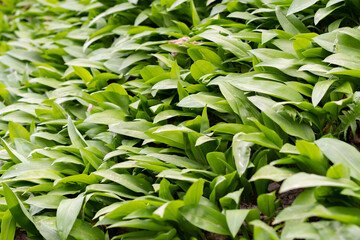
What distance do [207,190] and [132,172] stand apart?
19.1 inches

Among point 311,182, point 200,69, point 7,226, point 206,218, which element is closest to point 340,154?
point 311,182

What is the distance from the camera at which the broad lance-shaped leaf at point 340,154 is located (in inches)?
60.9

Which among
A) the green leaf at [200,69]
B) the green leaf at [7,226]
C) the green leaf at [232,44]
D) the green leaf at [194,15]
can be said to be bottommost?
the green leaf at [7,226]

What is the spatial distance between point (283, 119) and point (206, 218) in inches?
24.3

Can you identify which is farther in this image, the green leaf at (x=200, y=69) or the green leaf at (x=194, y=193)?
the green leaf at (x=200, y=69)

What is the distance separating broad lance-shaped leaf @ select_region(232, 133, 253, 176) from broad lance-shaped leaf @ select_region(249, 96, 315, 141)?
18 centimetres

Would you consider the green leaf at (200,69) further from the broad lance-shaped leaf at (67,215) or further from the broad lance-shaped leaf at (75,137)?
the broad lance-shaped leaf at (67,215)

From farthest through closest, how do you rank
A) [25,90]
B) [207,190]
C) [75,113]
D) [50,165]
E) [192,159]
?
[25,90] < [75,113] < [50,165] < [192,159] < [207,190]

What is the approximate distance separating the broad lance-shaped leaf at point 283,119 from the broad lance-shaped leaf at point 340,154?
20 cm

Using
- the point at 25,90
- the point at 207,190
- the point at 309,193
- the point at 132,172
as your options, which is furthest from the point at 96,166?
the point at 25,90

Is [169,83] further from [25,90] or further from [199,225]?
[25,90]

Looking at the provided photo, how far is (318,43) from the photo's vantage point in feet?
6.93

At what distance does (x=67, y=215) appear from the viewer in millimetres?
1805

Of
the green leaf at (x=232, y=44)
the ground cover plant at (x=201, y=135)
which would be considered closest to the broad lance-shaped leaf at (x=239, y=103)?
the ground cover plant at (x=201, y=135)
